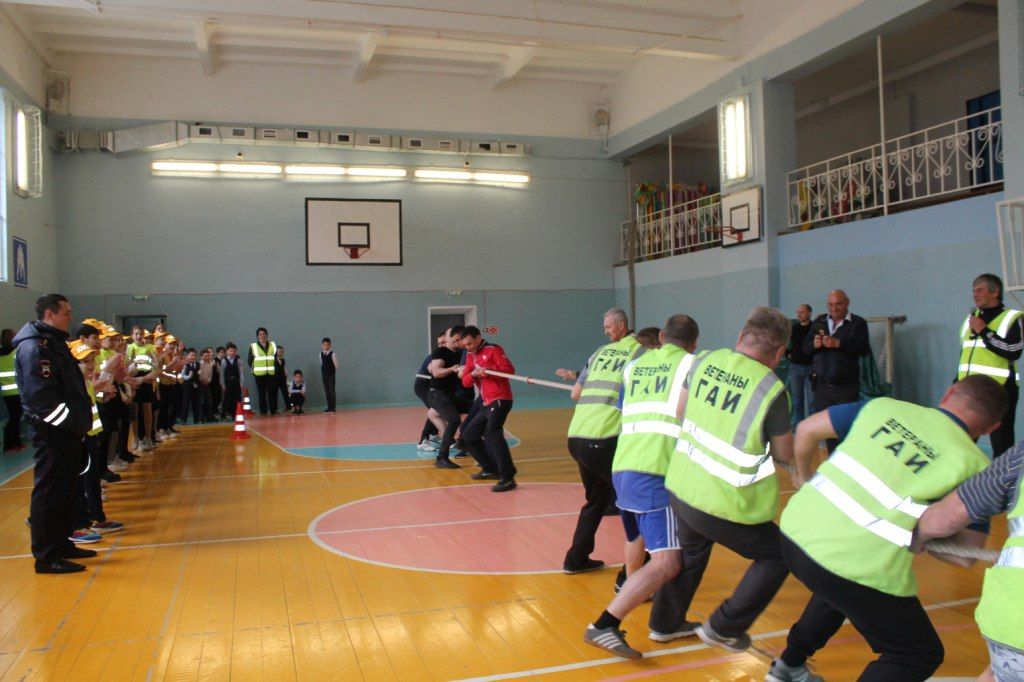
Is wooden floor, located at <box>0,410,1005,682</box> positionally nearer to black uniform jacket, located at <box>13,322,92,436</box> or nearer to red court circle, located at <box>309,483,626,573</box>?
red court circle, located at <box>309,483,626,573</box>

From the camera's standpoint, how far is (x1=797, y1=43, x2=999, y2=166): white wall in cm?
1670

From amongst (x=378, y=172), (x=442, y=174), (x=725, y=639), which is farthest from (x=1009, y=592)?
(x=442, y=174)

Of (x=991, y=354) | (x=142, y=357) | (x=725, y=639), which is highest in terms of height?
(x=142, y=357)

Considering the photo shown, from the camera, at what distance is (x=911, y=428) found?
2863 millimetres

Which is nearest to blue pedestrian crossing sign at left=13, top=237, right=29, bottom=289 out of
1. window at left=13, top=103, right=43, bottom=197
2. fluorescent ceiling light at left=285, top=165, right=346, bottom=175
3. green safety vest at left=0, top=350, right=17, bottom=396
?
window at left=13, top=103, right=43, bottom=197

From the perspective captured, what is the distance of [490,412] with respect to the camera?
927cm

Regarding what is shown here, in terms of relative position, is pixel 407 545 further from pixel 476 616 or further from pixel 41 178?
pixel 41 178

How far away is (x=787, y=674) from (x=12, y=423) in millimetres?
13569

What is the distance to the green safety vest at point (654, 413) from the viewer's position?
443 centimetres

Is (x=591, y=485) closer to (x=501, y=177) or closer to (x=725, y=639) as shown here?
(x=725, y=639)

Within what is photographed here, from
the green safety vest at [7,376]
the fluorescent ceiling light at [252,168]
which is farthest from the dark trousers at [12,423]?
the fluorescent ceiling light at [252,168]

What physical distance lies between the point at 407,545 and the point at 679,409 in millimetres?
3379

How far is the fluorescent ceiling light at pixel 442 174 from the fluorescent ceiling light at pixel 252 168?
11.7ft

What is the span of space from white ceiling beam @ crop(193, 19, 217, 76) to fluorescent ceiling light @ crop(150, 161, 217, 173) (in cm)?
217
